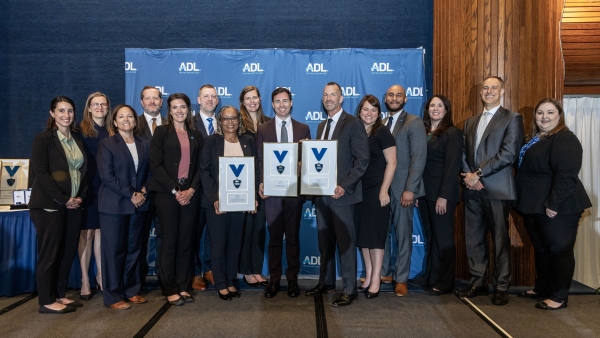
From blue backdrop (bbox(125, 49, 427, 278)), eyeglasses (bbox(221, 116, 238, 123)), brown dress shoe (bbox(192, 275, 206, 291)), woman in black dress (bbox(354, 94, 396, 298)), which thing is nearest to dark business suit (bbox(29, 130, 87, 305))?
brown dress shoe (bbox(192, 275, 206, 291))

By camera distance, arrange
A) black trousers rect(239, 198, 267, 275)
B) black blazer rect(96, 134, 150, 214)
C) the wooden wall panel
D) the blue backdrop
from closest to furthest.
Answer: black blazer rect(96, 134, 150, 214) < black trousers rect(239, 198, 267, 275) < the wooden wall panel < the blue backdrop

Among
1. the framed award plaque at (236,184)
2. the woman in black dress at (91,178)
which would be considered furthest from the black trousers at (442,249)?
the woman in black dress at (91,178)

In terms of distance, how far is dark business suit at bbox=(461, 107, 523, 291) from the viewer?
367 cm

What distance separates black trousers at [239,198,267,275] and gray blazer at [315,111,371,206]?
34.5 inches

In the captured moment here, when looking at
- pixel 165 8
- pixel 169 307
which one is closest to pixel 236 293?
pixel 169 307

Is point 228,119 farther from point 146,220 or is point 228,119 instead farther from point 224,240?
point 146,220

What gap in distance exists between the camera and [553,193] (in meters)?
3.41

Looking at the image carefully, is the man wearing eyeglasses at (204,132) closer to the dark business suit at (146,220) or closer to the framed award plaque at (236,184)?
the dark business suit at (146,220)

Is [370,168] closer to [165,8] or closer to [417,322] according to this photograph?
[417,322]

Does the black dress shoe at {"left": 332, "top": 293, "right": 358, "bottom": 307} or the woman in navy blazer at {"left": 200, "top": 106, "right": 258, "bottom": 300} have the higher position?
the woman in navy blazer at {"left": 200, "top": 106, "right": 258, "bottom": 300}

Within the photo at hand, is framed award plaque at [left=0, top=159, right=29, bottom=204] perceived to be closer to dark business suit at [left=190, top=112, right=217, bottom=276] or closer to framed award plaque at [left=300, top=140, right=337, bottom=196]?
dark business suit at [left=190, top=112, right=217, bottom=276]

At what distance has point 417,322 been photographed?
125 inches

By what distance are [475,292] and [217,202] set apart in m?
2.25

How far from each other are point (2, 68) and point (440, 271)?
16.9ft
